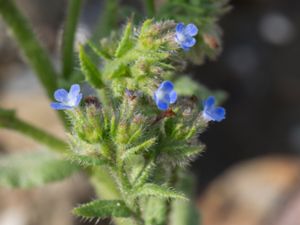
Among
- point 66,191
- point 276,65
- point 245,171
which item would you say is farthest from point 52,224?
point 276,65

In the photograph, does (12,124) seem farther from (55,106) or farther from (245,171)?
(245,171)

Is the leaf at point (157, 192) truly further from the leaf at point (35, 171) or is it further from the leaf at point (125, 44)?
the leaf at point (35, 171)

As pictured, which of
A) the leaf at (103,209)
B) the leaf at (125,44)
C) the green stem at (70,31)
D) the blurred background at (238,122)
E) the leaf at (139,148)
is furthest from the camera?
the blurred background at (238,122)

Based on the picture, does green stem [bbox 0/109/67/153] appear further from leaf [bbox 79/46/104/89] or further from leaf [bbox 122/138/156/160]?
leaf [bbox 122/138/156/160]

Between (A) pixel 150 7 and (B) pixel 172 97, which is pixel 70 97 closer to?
(B) pixel 172 97

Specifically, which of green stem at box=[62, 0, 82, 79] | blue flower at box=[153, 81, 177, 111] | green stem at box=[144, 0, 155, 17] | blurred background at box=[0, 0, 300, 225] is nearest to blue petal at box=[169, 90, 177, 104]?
blue flower at box=[153, 81, 177, 111]

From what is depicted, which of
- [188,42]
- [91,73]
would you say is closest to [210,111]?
[188,42]

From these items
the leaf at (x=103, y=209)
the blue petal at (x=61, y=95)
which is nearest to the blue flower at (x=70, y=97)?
the blue petal at (x=61, y=95)
